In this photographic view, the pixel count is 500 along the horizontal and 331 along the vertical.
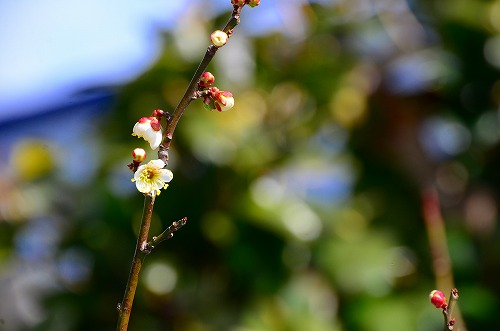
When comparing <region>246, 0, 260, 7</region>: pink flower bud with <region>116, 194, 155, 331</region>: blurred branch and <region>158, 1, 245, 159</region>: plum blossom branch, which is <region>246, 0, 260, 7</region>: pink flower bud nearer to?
<region>158, 1, 245, 159</region>: plum blossom branch

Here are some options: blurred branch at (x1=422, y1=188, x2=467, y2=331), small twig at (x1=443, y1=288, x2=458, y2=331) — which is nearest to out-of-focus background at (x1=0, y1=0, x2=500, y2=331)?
blurred branch at (x1=422, y1=188, x2=467, y2=331)

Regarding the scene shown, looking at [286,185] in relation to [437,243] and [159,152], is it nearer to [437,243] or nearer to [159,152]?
[437,243]

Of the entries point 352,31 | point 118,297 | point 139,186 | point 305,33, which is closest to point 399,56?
point 352,31

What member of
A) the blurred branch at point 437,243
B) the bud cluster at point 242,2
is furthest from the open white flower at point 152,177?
the blurred branch at point 437,243

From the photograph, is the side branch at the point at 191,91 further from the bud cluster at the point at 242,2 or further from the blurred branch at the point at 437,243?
the blurred branch at the point at 437,243

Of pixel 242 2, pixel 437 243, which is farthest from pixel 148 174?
pixel 437 243

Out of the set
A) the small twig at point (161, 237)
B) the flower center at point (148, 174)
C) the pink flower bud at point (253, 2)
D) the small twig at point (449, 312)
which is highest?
the pink flower bud at point (253, 2)

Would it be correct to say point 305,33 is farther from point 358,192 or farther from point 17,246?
point 17,246
